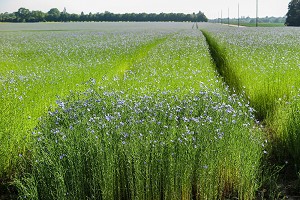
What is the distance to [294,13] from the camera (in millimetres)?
82438

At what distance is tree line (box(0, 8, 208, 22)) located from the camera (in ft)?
433

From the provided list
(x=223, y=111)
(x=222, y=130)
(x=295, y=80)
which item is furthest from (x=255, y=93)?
(x=222, y=130)

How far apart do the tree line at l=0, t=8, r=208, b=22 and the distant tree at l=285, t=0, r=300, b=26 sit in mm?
74886

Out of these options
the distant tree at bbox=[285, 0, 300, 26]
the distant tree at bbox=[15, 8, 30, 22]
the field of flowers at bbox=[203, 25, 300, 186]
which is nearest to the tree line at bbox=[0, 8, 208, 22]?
the distant tree at bbox=[15, 8, 30, 22]

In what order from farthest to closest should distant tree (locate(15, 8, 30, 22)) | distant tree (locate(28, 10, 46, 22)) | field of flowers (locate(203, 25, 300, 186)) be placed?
1. distant tree (locate(28, 10, 46, 22))
2. distant tree (locate(15, 8, 30, 22))
3. field of flowers (locate(203, 25, 300, 186))

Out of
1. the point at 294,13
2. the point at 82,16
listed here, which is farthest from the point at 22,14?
the point at 294,13

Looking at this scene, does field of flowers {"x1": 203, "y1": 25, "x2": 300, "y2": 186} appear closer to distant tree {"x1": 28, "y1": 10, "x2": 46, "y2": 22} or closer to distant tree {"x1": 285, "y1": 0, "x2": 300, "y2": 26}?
distant tree {"x1": 285, "y1": 0, "x2": 300, "y2": 26}

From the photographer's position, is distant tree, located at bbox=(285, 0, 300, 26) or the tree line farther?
the tree line

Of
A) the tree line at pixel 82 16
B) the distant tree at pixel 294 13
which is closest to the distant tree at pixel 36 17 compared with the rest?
the tree line at pixel 82 16

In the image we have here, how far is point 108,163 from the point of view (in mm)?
4809

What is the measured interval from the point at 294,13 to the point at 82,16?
77525 mm

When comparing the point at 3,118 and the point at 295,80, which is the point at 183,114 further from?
the point at 295,80

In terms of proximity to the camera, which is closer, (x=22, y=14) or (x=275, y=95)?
(x=275, y=95)

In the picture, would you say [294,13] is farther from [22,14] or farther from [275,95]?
[22,14]
